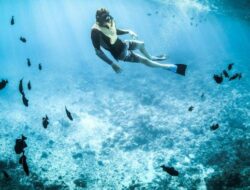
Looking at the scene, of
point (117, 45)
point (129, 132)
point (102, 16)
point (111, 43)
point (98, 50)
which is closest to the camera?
point (102, 16)

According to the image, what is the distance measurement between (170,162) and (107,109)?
21.8 ft

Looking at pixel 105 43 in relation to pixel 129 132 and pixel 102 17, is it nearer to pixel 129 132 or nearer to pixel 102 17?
pixel 102 17

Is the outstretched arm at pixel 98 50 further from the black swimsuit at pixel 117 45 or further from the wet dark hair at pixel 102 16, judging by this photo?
the wet dark hair at pixel 102 16

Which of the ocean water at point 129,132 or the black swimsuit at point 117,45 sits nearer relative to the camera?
the black swimsuit at point 117,45

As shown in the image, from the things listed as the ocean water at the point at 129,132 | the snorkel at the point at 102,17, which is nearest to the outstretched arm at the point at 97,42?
the snorkel at the point at 102,17

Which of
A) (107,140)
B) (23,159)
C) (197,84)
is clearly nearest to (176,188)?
(107,140)

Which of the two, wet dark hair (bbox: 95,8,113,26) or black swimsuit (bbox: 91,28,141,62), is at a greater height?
wet dark hair (bbox: 95,8,113,26)

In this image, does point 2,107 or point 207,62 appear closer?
point 2,107

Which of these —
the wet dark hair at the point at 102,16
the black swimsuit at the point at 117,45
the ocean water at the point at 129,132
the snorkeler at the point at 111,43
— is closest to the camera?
the wet dark hair at the point at 102,16

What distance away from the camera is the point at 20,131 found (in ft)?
47.5

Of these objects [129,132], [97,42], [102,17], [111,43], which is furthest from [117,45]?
[129,132]

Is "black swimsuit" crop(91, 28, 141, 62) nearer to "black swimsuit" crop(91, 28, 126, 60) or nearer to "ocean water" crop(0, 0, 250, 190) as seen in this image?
"black swimsuit" crop(91, 28, 126, 60)

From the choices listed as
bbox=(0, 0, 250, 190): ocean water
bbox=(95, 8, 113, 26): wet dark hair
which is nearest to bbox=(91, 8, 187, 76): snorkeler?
bbox=(95, 8, 113, 26): wet dark hair

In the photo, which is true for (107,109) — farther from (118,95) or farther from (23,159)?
(23,159)
